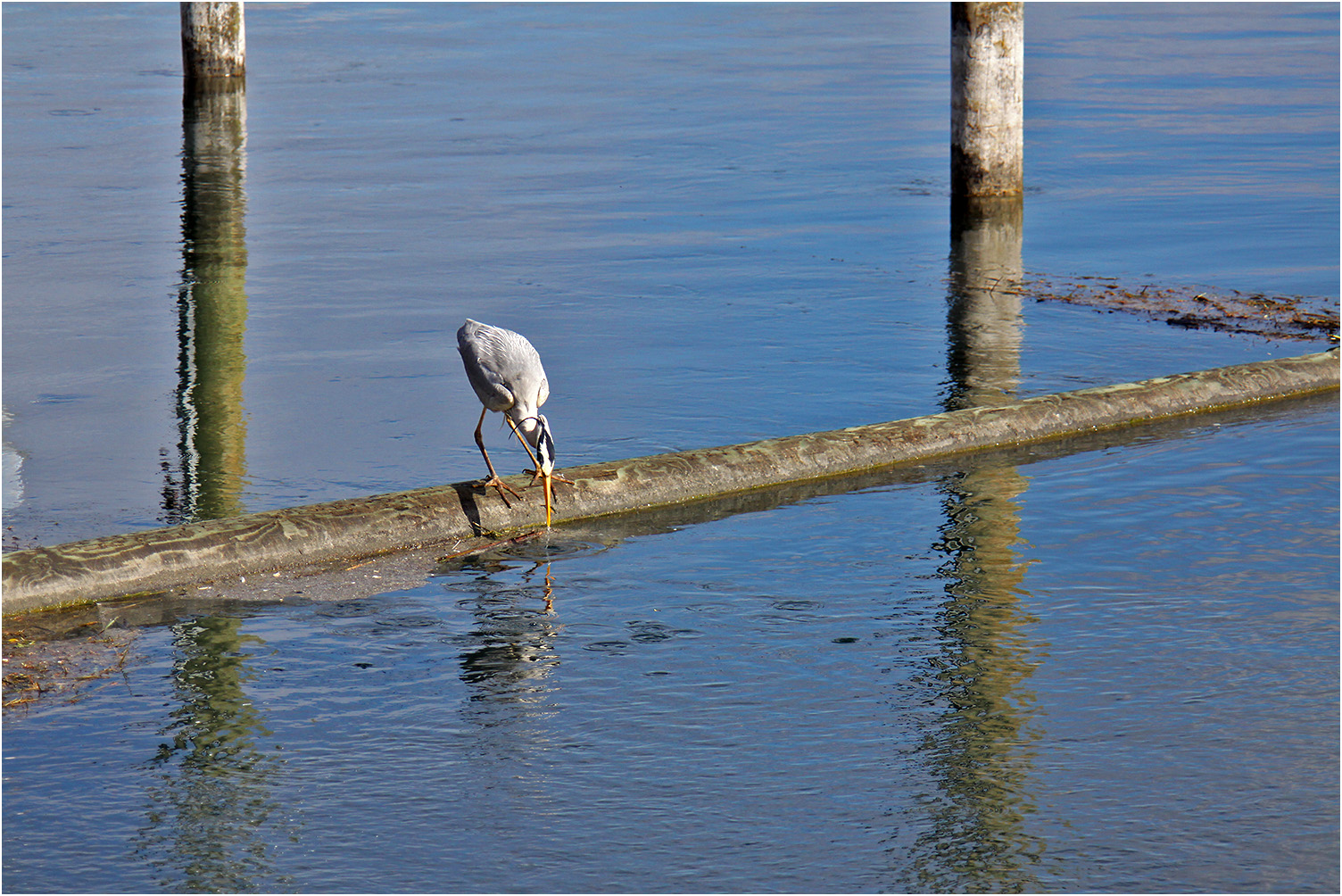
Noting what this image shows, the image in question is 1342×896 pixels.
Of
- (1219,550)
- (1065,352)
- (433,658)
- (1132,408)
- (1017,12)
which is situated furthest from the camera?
(1017,12)

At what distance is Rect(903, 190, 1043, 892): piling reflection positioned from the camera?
3.95m

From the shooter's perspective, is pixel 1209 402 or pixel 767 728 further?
pixel 1209 402

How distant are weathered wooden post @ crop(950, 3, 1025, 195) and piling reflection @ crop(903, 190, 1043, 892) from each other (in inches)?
204

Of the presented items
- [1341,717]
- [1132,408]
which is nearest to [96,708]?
[1341,717]

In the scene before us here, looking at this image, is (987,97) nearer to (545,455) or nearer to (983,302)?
(983,302)

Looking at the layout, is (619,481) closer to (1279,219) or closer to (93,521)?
(93,521)

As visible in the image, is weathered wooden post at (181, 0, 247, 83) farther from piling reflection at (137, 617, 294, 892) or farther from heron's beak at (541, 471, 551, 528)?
piling reflection at (137, 617, 294, 892)

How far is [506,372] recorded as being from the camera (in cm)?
654

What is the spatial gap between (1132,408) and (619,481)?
2.80 meters

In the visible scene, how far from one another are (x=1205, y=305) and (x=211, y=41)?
16492 millimetres

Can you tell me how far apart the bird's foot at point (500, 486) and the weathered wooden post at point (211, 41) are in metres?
18.0

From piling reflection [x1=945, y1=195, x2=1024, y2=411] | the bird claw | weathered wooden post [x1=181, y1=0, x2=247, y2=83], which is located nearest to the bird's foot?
the bird claw

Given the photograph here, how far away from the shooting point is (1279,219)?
45.3ft

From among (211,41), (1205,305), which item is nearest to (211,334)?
(1205,305)
